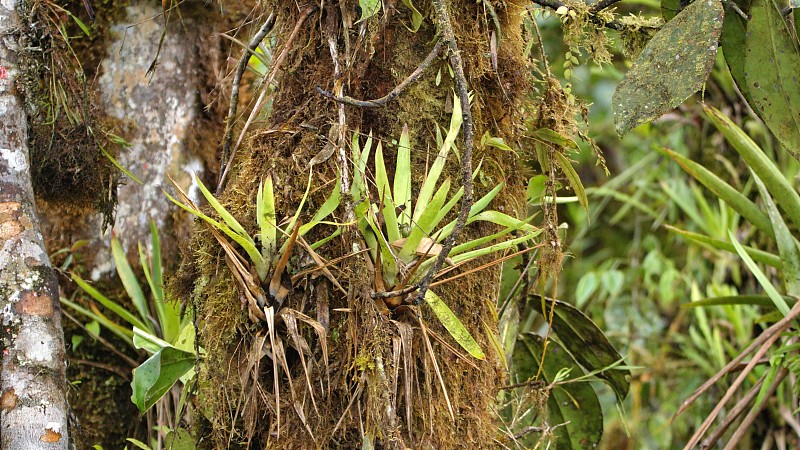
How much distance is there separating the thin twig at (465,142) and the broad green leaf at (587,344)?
64 centimetres

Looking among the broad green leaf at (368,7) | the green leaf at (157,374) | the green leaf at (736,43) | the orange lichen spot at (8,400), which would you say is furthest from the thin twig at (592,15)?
the orange lichen spot at (8,400)

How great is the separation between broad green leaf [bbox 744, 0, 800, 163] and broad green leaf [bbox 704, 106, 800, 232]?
522 millimetres

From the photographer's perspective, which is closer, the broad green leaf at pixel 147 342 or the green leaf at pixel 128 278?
the broad green leaf at pixel 147 342

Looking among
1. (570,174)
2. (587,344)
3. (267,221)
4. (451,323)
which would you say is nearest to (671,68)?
(570,174)

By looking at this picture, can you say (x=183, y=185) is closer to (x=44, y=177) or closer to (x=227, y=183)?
(x=44, y=177)

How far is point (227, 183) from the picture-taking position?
122 cm

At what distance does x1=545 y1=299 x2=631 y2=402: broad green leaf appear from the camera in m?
1.60

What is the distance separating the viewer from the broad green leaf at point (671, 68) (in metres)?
0.99

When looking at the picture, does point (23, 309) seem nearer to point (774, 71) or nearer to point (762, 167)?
point (774, 71)

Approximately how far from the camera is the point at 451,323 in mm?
1042

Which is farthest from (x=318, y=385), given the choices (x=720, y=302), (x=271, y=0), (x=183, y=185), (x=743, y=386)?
(x=743, y=386)

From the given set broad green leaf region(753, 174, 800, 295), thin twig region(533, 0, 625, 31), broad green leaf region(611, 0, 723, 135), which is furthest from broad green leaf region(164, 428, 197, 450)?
broad green leaf region(753, 174, 800, 295)

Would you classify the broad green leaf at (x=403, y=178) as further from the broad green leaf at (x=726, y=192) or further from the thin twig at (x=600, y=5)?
the broad green leaf at (x=726, y=192)

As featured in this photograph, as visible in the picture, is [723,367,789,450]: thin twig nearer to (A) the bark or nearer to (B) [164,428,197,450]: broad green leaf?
(B) [164,428,197,450]: broad green leaf
